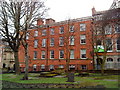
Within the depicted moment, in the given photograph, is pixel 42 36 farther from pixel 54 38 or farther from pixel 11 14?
pixel 11 14

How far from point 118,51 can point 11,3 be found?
22.7 metres

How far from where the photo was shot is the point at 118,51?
31.8 metres

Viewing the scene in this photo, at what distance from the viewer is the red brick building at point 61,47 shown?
3457 centimetres

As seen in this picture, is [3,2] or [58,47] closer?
[3,2]

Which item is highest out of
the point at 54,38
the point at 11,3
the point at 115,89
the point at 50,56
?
the point at 11,3

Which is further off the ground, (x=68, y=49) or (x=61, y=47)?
(x=61, y=47)

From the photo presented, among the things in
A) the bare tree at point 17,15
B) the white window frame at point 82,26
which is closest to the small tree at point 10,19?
the bare tree at point 17,15

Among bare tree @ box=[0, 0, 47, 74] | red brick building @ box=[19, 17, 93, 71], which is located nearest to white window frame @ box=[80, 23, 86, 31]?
red brick building @ box=[19, 17, 93, 71]

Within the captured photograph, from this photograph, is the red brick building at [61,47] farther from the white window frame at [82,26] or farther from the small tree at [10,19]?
the small tree at [10,19]

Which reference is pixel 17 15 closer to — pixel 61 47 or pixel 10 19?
pixel 10 19

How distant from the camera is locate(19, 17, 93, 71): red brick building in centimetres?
3457

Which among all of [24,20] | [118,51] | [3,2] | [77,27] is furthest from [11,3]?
[118,51]

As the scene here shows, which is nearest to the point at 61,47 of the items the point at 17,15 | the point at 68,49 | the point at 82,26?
the point at 68,49

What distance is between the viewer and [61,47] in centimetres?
3800
